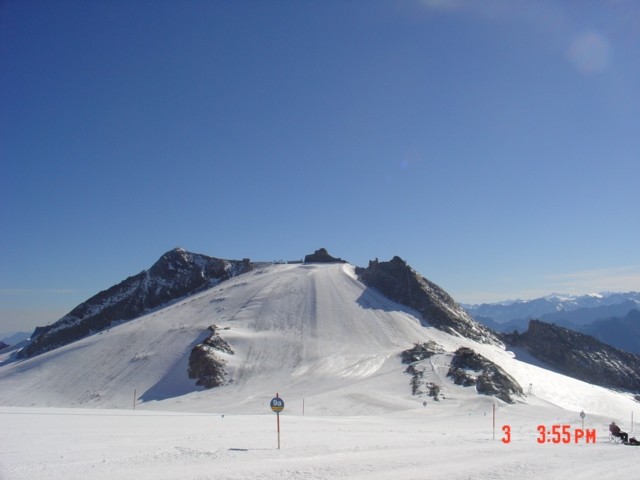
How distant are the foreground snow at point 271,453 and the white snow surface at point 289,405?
3.4 inches

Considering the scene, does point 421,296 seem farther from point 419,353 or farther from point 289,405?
point 289,405

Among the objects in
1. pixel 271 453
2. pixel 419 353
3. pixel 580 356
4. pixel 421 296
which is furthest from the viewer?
pixel 421 296

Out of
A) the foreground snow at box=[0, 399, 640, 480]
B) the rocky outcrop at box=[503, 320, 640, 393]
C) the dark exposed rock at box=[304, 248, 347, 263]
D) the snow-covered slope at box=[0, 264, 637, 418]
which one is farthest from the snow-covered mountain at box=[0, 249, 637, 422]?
the dark exposed rock at box=[304, 248, 347, 263]

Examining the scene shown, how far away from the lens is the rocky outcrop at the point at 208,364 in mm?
54156

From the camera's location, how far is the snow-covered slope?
46.6 metres

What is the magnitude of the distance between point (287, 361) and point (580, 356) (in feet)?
200

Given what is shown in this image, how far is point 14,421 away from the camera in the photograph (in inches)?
903

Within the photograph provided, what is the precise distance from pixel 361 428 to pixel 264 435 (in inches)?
262

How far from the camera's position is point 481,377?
48.0 metres

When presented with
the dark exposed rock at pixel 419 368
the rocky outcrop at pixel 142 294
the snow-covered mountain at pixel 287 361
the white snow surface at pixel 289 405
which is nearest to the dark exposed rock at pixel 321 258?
the white snow surface at pixel 289 405

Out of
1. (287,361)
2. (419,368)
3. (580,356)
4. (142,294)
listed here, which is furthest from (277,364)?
(580,356)

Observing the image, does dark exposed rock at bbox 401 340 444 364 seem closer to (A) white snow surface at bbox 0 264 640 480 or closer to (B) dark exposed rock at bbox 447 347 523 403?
(A) white snow surface at bbox 0 264 640 480

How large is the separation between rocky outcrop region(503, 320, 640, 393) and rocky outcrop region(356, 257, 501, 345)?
815 centimetres
